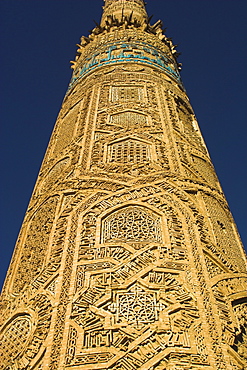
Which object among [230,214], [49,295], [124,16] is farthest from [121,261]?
[124,16]

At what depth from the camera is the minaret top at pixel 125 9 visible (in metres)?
10.0

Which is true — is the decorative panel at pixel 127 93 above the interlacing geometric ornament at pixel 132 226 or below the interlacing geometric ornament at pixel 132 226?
above

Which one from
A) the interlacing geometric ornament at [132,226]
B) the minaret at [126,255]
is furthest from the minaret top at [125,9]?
the interlacing geometric ornament at [132,226]

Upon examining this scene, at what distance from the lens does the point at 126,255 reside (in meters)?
3.88

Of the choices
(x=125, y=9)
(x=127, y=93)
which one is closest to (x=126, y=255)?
(x=127, y=93)

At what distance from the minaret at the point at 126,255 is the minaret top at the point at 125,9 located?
403cm

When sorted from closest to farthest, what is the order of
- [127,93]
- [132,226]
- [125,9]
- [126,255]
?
[126,255] < [132,226] < [127,93] < [125,9]

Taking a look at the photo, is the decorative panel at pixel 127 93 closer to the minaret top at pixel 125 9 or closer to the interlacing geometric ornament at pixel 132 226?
the interlacing geometric ornament at pixel 132 226

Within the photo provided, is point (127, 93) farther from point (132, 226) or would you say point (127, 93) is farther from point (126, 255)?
point (126, 255)

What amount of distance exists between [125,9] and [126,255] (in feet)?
26.0

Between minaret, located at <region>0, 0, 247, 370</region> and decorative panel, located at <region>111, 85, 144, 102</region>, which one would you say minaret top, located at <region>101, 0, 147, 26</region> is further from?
minaret, located at <region>0, 0, 247, 370</region>

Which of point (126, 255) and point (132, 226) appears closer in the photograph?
point (126, 255)

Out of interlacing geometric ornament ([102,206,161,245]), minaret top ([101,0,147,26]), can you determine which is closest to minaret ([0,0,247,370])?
interlacing geometric ornament ([102,206,161,245])

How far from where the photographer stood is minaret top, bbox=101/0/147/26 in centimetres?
1002
